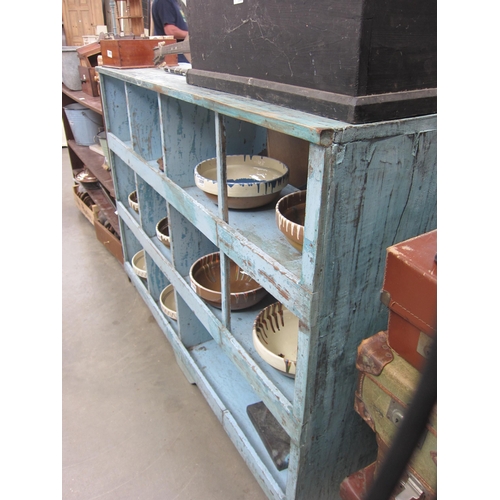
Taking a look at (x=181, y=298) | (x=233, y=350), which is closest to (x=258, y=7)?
(x=233, y=350)

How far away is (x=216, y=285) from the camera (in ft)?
5.29

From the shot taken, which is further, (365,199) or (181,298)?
(181,298)

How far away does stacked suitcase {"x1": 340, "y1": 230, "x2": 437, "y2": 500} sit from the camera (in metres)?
0.70

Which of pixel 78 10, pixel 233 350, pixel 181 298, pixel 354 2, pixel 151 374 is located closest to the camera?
pixel 354 2

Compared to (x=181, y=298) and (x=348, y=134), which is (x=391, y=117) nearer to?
(x=348, y=134)

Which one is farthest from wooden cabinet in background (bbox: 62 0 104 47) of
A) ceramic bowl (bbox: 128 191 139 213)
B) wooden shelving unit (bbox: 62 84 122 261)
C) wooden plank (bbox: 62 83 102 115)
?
ceramic bowl (bbox: 128 191 139 213)

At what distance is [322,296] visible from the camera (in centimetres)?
84

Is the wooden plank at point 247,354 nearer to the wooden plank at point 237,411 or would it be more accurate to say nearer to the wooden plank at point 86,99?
the wooden plank at point 237,411

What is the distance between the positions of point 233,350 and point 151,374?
2.71 ft

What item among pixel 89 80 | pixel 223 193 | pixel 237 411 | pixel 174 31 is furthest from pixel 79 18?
pixel 237 411

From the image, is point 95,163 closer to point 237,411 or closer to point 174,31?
point 174,31

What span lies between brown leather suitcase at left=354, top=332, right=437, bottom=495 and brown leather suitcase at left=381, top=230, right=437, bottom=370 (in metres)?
0.03

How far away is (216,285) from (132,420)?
0.67 metres

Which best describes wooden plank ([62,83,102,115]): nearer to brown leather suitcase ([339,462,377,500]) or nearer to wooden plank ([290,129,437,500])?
wooden plank ([290,129,437,500])
